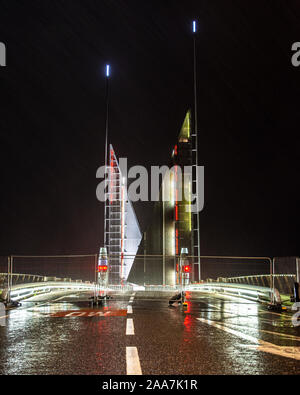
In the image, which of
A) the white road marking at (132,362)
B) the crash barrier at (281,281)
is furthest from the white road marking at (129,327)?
the crash barrier at (281,281)

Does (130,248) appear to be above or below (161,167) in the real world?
below

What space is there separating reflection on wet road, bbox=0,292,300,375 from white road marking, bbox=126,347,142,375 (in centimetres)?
1

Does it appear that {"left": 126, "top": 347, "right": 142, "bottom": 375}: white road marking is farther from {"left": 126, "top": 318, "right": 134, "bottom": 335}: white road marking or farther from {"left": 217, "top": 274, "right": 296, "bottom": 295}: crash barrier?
{"left": 217, "top": 274, "right": 296, "bottom": 295}: crash barrier

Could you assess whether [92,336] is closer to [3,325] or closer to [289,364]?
[3,325]

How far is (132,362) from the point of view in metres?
5.24

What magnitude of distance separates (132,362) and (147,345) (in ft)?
4.51

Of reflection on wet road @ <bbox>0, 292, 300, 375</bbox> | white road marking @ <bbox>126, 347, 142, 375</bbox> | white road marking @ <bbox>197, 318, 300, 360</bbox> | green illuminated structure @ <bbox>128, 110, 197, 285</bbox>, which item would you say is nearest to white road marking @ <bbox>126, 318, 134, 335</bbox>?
reflection on wet road @ <bbox>0, 292, 300, 375</bbox>

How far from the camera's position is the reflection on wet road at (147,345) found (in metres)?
4.99

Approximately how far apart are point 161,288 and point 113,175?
2128 cm

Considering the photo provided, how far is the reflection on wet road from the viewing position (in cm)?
499

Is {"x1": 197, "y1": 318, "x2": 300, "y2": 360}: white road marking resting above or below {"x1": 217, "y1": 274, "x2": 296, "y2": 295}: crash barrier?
below
